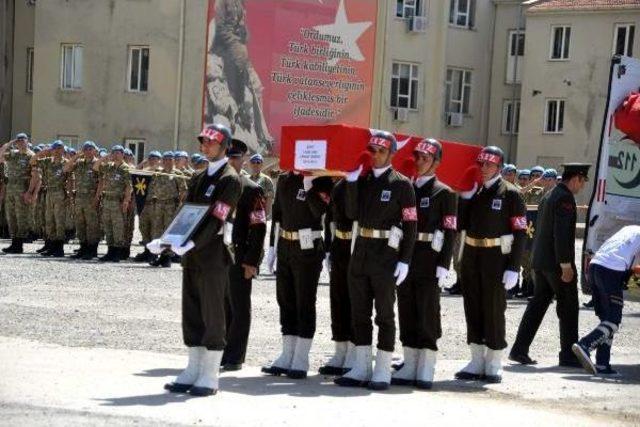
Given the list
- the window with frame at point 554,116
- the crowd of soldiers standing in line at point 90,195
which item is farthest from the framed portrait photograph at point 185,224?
the window with frame at point 554,116

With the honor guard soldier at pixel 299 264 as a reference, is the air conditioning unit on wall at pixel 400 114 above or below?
above

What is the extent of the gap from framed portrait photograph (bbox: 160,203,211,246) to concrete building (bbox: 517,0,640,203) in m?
41.2

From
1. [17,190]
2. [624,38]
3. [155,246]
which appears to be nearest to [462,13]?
[624,38]

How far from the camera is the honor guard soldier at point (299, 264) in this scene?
1252 cm

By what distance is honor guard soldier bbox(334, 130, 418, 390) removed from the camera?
11805 mm

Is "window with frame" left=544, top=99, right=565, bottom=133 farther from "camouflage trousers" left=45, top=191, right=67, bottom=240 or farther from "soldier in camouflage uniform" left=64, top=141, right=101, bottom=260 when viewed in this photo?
"camouflage trousers" left=45, top=191, right=67, bottom=240

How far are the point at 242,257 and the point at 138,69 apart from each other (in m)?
34.9

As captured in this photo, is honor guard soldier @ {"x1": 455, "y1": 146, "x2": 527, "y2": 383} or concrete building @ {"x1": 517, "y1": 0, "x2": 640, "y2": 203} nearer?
honor guard soldier @ {"x1": 455, "y1": 146, "x2": 527, "y2": 383}

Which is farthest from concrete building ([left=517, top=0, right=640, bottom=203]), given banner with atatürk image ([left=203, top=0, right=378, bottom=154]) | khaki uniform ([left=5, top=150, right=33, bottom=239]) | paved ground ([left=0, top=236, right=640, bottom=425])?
paved ground ([left=0, top=236, right=640, bottom=425])

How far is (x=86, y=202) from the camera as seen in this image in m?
25.0

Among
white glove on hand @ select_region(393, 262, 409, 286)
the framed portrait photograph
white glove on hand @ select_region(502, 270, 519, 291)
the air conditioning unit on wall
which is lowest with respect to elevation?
white glove on hand @ select_region(502, 270, 519, 291)

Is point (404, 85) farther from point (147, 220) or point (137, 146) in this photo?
point (147, 220)

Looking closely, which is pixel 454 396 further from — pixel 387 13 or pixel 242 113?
pixel 387 13

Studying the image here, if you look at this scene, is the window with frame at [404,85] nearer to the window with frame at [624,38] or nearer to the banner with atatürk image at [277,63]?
the banner with atatürk image at [277,63]
